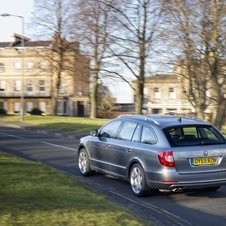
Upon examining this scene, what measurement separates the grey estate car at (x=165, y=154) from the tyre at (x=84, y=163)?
1003 millimetres

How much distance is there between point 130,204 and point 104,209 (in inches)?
55.4

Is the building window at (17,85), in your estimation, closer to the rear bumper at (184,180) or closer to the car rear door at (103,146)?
the car rear door at (103,146)

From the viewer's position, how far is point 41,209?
292 inches

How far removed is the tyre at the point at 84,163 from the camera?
12.6 metres

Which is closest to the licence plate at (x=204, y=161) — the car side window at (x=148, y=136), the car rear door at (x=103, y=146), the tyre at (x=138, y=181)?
the car side window at (x=148, y=136)

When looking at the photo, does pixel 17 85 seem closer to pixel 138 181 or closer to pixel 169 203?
pixel 138 181

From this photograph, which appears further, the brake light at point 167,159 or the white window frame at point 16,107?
the white window frame at point 16,107

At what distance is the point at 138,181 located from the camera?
10.2 meters

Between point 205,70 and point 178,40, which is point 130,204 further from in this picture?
point 205,70

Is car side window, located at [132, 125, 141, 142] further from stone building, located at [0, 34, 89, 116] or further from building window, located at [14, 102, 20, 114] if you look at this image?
building window, located at [14, 102, 20, 114]

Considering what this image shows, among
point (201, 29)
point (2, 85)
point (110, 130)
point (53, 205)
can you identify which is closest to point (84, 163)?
point (110, 130)

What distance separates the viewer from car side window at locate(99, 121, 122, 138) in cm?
1162

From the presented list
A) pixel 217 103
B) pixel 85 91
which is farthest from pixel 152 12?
pixel 85 91

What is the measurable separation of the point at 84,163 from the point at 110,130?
1407 mm
